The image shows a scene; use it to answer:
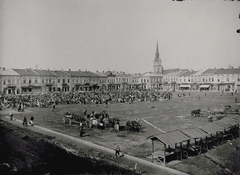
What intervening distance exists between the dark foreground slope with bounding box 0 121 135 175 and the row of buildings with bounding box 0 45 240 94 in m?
42.6

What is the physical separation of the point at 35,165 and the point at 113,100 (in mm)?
30050

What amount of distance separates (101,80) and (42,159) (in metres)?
67.2

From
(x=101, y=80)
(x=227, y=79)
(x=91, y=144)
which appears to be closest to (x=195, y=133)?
(x=91, y=144)

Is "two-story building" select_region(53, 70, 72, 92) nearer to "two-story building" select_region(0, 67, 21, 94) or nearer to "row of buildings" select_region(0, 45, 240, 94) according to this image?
"row of buildings" select_region(0, 45, 240, 94)

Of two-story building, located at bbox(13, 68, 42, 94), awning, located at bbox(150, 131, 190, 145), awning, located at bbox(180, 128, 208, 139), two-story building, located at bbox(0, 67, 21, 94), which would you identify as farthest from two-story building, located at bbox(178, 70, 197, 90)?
awning, located at bbox(150, 131, 190, 145)

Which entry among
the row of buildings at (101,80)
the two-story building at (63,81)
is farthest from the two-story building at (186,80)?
the two-story building at (63,81)

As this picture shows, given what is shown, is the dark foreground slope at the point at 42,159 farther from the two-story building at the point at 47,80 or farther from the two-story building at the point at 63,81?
the two-story building at the point at 63,81

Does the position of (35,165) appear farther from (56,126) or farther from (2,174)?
(56,126)

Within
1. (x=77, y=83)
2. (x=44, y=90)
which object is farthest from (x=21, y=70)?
(x=77, y=83)

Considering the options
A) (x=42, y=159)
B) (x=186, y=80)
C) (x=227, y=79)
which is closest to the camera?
(x=42, y=159)

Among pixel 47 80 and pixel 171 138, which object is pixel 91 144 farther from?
pixel 47 80

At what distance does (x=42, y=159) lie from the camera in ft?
44.2

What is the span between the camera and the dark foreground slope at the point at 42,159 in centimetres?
1173

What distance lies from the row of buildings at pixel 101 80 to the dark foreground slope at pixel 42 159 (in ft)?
140
